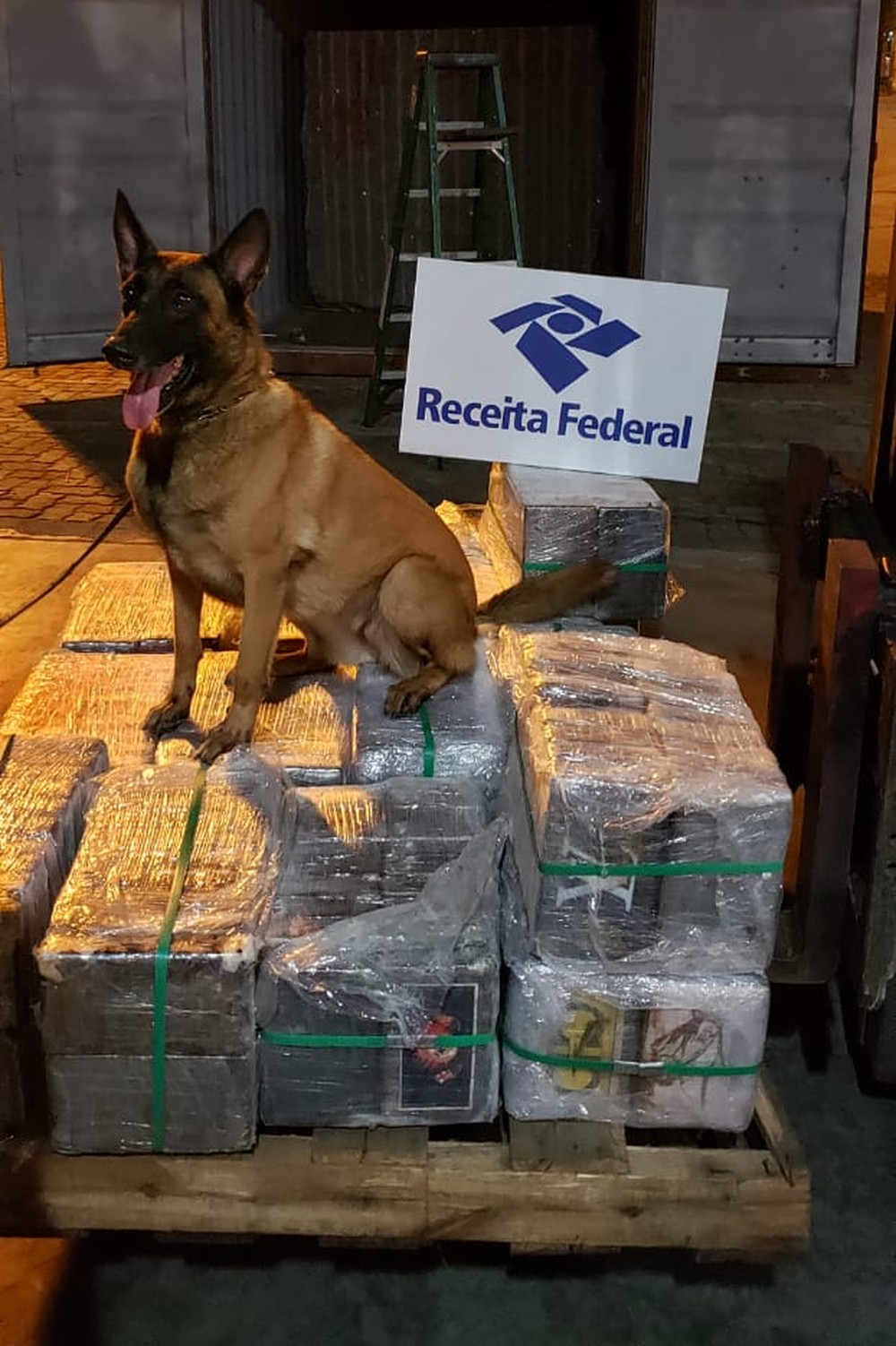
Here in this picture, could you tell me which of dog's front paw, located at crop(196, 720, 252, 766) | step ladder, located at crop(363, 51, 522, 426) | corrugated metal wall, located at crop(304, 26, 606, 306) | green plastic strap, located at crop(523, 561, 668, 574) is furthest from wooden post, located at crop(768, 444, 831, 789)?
corrugated metal wall, located at crop(304, 26, 606, 306)

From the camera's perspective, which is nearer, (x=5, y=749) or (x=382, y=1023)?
(x=382, y=1023)

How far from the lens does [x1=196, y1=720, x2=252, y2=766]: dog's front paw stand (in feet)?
10.0

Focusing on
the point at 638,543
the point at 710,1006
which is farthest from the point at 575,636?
→ the point at 710,1006

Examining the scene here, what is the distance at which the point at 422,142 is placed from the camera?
1060cm

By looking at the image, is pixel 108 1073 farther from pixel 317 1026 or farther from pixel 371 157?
pixel 371 157

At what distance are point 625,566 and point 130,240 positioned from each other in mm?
1576

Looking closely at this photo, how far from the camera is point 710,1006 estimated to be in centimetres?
232

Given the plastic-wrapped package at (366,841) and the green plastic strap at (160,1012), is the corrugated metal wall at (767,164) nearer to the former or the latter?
the plastic-wrapped package at (366,841)

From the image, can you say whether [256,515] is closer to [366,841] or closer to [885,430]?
[366,841]

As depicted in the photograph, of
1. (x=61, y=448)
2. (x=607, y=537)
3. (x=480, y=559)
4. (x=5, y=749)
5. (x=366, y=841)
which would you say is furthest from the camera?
(x=61, y=448)

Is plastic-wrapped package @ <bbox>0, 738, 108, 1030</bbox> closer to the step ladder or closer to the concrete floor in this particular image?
the concrete floor

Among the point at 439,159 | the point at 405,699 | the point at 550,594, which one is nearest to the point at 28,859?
the point at 405,699

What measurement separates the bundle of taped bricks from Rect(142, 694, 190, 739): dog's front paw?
0.44 m

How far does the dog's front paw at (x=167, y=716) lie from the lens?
3197 millimetres
